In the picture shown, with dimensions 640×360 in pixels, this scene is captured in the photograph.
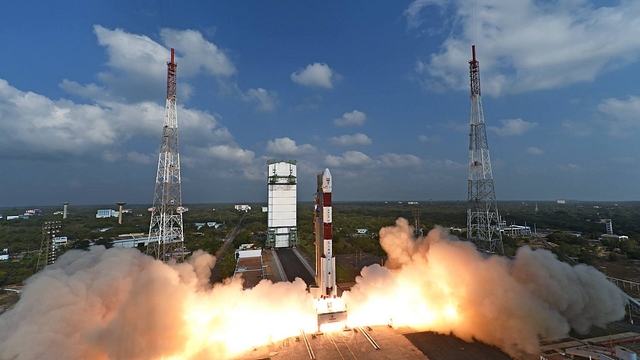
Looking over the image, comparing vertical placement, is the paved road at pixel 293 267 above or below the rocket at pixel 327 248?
below

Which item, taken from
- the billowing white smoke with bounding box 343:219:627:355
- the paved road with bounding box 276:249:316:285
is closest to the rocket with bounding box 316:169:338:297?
the billowing white smoke with bounding box 343:219:627:355

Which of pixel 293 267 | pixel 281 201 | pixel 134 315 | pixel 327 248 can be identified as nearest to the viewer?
pixel 134 315

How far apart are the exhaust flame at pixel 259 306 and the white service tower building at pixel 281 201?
3174 centimetres

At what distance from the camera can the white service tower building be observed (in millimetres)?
57656

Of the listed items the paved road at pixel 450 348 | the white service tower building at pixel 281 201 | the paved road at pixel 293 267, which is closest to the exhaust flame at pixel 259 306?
the paved road at pixel 450 348

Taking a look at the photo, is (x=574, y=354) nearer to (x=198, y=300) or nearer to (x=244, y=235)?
(x=198, y=300)

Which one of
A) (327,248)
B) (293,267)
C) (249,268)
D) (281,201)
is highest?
(281,201)

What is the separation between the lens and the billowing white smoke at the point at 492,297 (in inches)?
784

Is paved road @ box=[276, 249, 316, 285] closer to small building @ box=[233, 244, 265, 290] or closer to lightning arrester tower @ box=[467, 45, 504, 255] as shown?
small building @ box=[233, 244, 265, 290]

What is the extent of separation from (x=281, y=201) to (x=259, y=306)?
1441 inches

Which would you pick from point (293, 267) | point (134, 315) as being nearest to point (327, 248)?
point (134, 315)

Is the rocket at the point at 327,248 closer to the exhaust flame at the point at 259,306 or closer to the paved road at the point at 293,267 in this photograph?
the exhaust flame at the point at 259,306

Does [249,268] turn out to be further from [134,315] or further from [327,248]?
[134,315]

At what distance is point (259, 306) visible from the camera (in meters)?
22.0
